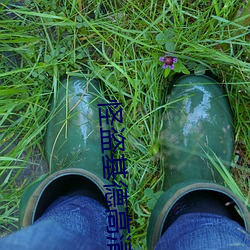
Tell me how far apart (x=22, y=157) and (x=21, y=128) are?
0.32 feet

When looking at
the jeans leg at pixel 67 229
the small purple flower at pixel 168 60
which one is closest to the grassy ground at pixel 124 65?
the small purple flower at pixel 168 60

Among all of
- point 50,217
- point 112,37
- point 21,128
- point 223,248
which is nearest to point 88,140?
point 21,128

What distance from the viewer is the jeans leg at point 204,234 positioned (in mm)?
938

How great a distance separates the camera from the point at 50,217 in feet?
3.19

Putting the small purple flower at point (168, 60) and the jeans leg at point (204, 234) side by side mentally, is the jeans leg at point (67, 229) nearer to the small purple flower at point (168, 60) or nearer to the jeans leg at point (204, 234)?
the jeans leg at point (204, 234)

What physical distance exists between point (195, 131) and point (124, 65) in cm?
31

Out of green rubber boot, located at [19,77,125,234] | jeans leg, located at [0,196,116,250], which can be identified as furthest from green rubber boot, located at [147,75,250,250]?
jeans leg, located at [0,196,116,250]

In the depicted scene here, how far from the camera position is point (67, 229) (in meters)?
0.93

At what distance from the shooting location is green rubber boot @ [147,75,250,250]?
1.35 meters

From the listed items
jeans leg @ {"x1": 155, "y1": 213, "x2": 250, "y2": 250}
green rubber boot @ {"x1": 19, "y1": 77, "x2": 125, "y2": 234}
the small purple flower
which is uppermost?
the small purple flower

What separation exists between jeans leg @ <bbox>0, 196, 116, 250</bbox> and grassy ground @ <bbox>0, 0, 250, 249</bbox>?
26cm

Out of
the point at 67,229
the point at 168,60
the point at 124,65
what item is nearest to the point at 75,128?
the point at 124,65

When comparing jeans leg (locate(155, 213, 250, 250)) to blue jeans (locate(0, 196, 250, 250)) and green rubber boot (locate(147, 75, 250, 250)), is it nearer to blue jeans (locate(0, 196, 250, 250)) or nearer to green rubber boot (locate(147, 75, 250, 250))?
blue jeans (locate(0, 196, 250, 250))

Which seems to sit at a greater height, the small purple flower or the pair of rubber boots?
the small purple flower
